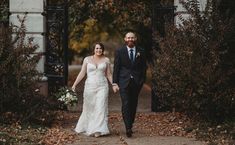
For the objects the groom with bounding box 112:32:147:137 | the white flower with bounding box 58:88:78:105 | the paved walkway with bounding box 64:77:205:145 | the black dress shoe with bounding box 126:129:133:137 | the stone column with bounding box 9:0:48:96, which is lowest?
the paved walkway with bounding box 64:77:205:145

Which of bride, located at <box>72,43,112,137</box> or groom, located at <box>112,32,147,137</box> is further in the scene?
bride, located at <box>72,43,112,137</box>

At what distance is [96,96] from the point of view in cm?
1190

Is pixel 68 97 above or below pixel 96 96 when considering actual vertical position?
below

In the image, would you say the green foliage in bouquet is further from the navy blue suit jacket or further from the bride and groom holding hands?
the navy blue suit jacket

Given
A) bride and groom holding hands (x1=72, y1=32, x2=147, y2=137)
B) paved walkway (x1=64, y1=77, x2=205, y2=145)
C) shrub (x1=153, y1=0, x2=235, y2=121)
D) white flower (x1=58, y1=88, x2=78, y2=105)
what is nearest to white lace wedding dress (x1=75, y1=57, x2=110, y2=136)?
bride and groom holding hands (x1=72, y1=32, x2=147, y2=137)

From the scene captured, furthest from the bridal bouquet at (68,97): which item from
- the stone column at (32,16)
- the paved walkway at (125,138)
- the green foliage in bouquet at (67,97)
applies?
the stone column at (32,16)

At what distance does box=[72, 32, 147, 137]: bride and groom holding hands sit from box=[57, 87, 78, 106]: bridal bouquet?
94 centimetres

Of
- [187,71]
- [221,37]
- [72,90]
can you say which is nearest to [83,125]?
[72,90]

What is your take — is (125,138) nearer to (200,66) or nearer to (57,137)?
(57,137)

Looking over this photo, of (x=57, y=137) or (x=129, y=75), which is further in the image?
(x=129, y=75)

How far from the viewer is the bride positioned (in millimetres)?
11734

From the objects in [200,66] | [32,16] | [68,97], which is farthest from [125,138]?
[32,16]

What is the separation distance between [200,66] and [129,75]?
1.61m

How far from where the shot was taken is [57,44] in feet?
49.8
